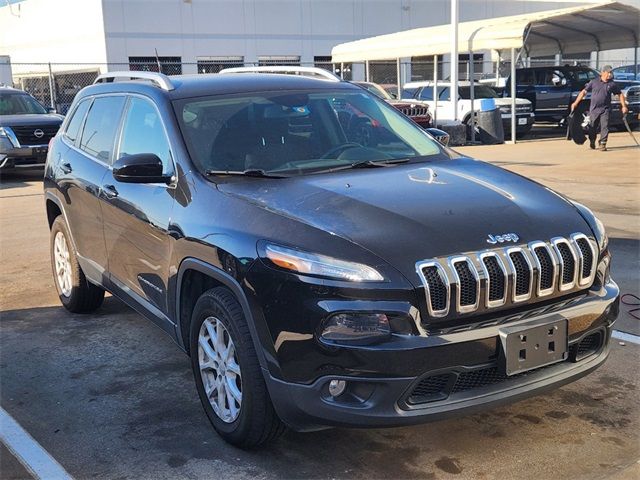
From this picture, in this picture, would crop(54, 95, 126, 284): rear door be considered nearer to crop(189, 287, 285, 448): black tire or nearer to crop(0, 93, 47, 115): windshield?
crop(189, 287, 285, 448): black tire

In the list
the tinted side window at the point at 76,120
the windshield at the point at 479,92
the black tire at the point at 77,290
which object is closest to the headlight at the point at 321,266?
the black tire at the point at 77,290

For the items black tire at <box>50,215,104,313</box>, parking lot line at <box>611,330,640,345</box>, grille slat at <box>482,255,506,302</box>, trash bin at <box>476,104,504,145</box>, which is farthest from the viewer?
trash bin at <box>476,104,504,145</box>

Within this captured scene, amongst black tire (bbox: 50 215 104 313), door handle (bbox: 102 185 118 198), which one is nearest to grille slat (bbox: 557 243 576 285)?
door handle (bbox: 102 185 118 198)

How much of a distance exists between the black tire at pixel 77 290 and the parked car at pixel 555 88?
58.6 ft

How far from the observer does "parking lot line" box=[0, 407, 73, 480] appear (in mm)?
3334

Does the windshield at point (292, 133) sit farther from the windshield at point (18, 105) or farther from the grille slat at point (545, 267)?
the windshield at point (18, 105)

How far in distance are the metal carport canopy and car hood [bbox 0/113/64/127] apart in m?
10.8

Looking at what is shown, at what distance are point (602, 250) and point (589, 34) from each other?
81.2 feet

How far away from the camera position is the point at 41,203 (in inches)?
447

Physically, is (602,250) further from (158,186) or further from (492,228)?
(158,186)

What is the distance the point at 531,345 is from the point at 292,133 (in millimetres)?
1953

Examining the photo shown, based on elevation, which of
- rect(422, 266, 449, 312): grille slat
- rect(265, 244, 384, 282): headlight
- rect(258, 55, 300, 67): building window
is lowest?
rect(422, 266, 449, 312): grille slat

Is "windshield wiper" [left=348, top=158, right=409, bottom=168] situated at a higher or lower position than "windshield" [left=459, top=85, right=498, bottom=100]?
lower

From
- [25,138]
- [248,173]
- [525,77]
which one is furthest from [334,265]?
[525,77]
